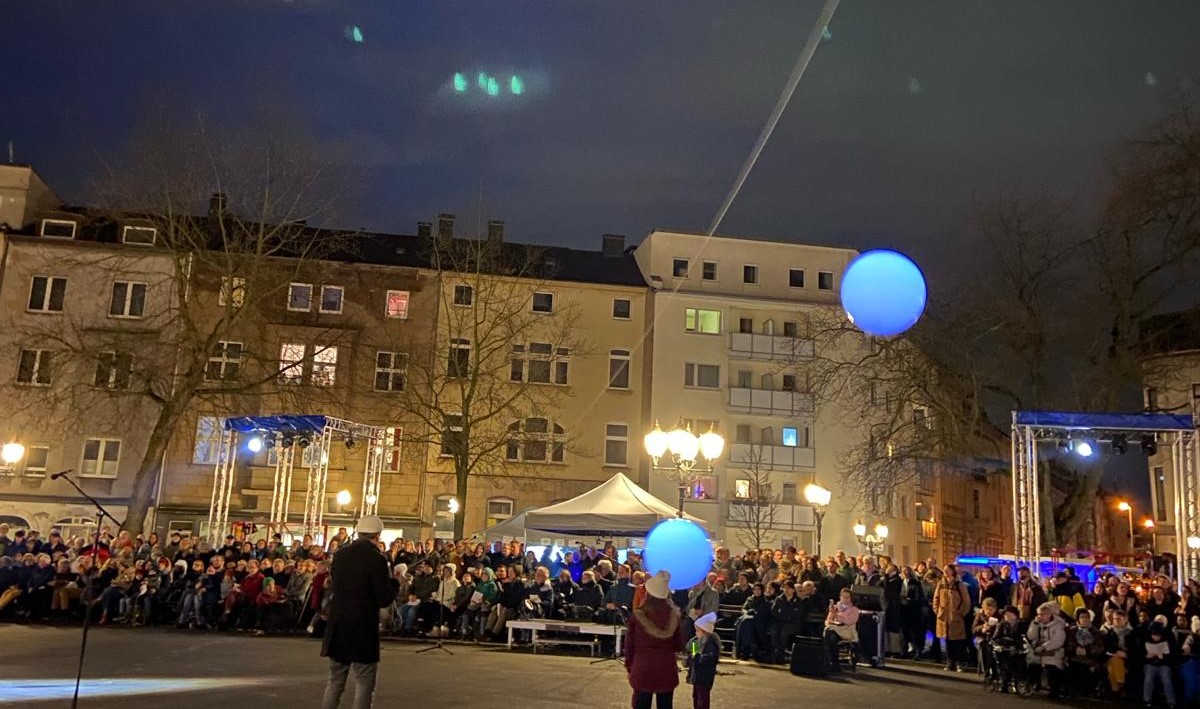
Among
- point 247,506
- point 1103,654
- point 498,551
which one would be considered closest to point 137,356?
point 247,506

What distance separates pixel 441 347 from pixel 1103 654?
1079 inches

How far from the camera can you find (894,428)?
96.7 feet

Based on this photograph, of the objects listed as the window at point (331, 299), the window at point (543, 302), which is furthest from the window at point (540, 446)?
the window at point (331, 299)

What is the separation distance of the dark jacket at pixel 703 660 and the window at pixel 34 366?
35308mm

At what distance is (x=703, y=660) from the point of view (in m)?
8.82

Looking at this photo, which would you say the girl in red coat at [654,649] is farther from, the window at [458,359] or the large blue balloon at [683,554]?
the window at [458,359]

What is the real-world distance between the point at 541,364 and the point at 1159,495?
112 ft

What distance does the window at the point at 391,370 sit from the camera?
37.0 metres

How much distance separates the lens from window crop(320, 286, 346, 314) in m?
40.1

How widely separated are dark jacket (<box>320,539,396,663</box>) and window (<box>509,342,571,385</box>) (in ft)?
102

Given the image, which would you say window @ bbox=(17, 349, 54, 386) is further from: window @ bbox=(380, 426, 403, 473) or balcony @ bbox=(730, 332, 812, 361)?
balcony @ bbox=(730, 332, 812, 361)

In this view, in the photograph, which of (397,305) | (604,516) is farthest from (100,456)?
(604,516)

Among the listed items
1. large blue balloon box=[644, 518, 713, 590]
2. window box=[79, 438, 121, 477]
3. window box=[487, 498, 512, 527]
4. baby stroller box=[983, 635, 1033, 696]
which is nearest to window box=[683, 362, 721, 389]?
window box=[487, 498, 512, 527]

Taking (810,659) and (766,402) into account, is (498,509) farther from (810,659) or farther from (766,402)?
(810,659)
